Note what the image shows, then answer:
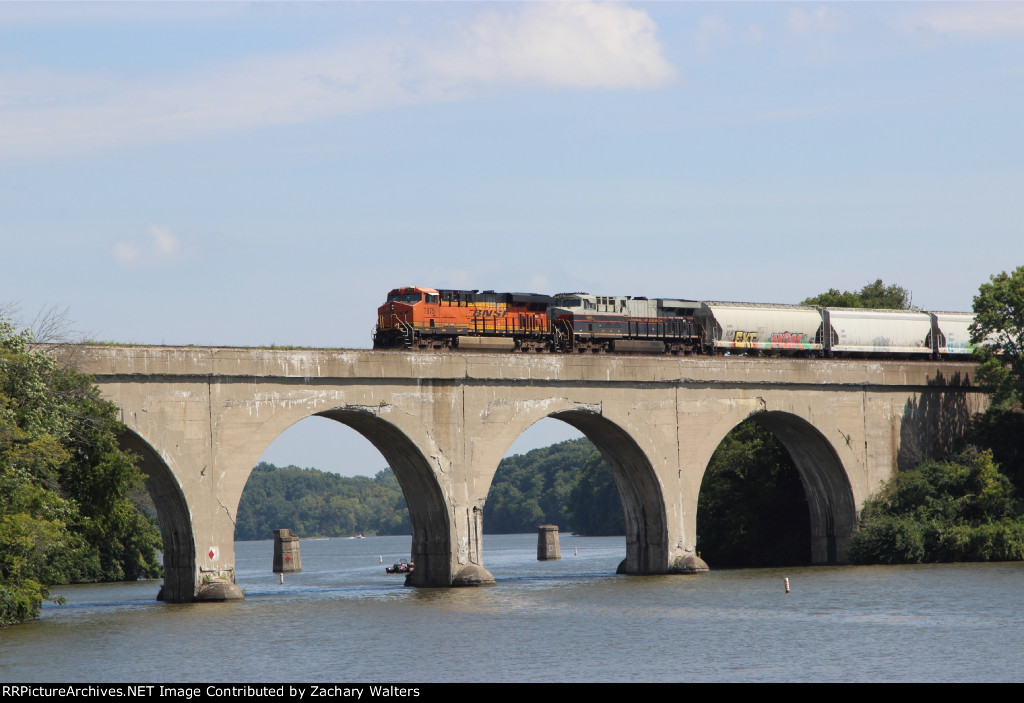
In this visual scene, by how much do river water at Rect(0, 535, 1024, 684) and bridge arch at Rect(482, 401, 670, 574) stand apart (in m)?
2.13

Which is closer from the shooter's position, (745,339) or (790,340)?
(745,339)

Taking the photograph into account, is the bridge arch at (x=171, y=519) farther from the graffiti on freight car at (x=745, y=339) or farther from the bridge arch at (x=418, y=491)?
the graffiti on freight car at (x=745, y=339)

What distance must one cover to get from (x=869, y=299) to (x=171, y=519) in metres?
39.8

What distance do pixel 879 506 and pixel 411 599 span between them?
21.0m

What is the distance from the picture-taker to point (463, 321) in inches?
1944

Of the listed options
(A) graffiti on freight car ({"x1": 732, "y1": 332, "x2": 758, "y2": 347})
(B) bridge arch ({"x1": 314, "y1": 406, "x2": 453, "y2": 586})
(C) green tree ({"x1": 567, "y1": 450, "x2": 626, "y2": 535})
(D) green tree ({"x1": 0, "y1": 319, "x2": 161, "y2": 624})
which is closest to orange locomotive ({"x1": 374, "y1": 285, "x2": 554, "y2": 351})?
(B) bridge arch ({"x1": 314, "y1": 406, "x2": 453, "y2": 586})

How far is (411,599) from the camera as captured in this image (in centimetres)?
4272

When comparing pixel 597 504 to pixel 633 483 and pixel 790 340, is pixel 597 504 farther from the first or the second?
pixel 633 483

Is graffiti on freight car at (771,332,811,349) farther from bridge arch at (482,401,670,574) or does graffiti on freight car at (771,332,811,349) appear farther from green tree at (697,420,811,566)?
bridge arch at (482,401,670,574)

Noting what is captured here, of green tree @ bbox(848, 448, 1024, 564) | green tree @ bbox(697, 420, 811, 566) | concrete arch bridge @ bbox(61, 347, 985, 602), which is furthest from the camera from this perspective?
green tree @ bbox(697, 420, 811, 566)

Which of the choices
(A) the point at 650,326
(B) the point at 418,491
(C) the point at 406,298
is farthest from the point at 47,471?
(A) the point at 650,326

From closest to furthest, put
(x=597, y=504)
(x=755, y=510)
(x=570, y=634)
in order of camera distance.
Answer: (x=570, y=634), (x=755, y=510), (x=597, y=504)

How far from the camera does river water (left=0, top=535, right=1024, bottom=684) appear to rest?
2734cm
